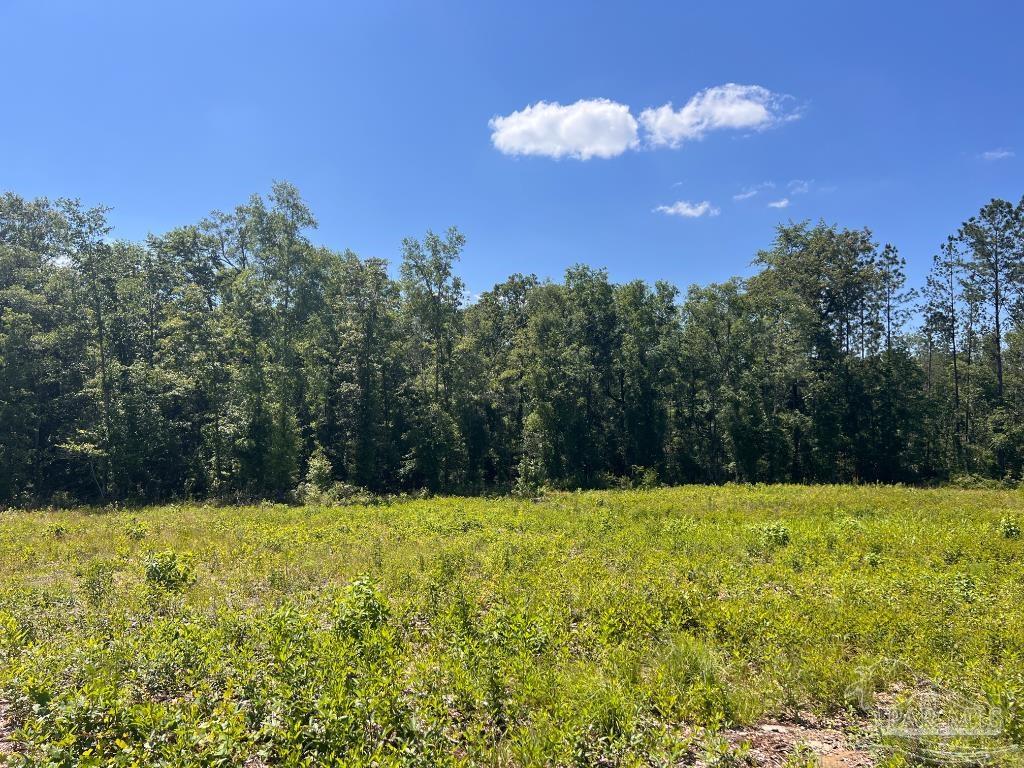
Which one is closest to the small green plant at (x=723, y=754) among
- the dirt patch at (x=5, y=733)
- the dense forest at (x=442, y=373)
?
the dirt patch at (x=5, y=733)

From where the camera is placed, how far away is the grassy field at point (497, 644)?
4285 millimetres

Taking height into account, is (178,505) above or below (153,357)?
below

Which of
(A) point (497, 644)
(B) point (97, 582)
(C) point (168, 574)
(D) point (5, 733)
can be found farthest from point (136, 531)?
(A) point (497, 644)

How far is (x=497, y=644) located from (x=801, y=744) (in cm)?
326

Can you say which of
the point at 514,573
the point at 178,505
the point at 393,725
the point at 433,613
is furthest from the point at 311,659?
the point at 178,505

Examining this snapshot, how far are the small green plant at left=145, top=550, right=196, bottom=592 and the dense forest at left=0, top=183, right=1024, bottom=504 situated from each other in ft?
52.5

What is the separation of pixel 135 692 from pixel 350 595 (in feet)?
8.05

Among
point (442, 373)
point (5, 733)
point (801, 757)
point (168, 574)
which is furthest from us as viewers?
point (442, 373)

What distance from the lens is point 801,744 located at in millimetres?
4363

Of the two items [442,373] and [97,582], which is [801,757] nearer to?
[97,582]

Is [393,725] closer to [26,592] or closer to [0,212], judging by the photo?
[26,592]

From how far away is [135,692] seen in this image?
5.11 meters

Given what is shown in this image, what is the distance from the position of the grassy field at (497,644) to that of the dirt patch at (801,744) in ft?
0.34

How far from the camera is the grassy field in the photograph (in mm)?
4285
